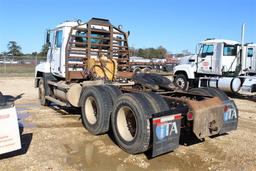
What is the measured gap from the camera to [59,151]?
219 inches

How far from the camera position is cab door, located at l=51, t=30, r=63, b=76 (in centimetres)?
909

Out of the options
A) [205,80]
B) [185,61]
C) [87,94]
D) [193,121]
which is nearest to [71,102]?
[87,94]

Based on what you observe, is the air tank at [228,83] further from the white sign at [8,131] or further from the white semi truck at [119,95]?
the white sign at [8,131]

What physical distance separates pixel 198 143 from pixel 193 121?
1.24m

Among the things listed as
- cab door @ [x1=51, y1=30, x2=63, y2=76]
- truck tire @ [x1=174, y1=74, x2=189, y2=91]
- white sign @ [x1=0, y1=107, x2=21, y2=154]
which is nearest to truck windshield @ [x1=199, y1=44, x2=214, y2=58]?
truck tire @ [x1=174, y1=74, x2=189, y2=91]

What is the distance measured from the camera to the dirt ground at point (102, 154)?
4.90m

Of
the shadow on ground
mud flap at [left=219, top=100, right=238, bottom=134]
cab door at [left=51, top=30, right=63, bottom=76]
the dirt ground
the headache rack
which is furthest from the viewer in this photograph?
cab door at [left=51, top=30, right=63, bottom=76]

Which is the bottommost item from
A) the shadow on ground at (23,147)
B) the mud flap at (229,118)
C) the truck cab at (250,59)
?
the shadow on ground at (23,147)

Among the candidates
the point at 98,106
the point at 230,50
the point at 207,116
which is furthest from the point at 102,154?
the point at 230,50

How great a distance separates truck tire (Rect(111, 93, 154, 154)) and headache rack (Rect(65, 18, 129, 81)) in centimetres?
306

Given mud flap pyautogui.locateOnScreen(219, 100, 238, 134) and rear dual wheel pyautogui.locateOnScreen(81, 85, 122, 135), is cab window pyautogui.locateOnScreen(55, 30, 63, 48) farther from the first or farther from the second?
mud flap pyautogui.locateOnScreen(219, 100, 238, 134)

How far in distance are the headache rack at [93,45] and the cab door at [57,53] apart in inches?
24.6

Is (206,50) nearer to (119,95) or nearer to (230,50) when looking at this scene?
(230,50)

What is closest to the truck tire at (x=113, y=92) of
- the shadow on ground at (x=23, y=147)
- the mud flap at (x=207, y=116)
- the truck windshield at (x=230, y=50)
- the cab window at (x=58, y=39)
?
the mud flap at (x=207, y=116)
